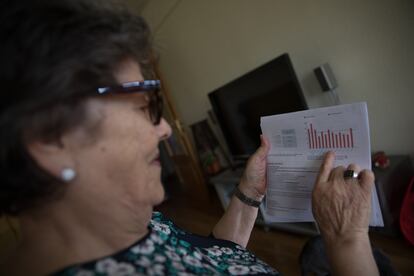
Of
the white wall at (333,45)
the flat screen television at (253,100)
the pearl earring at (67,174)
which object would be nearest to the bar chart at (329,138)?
the pearl earring at (67,174)

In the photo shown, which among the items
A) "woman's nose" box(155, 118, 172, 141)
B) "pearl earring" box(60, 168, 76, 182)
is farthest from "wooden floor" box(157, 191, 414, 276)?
"pearl earring" box(60, 168, 76, 182)

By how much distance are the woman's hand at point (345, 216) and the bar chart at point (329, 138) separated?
3 centimetres

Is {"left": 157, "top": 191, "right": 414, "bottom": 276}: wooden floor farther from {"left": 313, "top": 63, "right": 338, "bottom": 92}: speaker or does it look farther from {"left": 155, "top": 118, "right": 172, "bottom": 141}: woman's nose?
{"left": 155, "top": 118, "right": 172, "bottom": 141}: woman's nose

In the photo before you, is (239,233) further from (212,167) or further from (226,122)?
(212,167)

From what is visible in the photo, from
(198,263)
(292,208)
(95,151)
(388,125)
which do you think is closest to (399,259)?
(388,125)

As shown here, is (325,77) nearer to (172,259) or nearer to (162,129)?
(162,129)

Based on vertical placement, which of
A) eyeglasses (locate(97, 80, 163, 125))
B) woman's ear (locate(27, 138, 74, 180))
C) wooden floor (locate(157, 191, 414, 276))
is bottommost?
wooden floor (locate(157, 191, 414, 276))

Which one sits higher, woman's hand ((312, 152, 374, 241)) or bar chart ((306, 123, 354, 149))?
bar chart ((306, 123, 354, 149))

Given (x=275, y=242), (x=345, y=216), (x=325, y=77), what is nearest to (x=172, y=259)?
(x=345, y=216)

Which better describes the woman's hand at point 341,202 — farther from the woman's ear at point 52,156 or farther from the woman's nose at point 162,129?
the woman's ear at point 52,156

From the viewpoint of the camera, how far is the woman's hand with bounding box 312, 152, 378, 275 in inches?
20.9

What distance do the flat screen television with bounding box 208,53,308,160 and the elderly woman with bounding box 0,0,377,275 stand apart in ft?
4.04

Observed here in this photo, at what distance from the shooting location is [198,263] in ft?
1.73

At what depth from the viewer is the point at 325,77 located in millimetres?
1669
